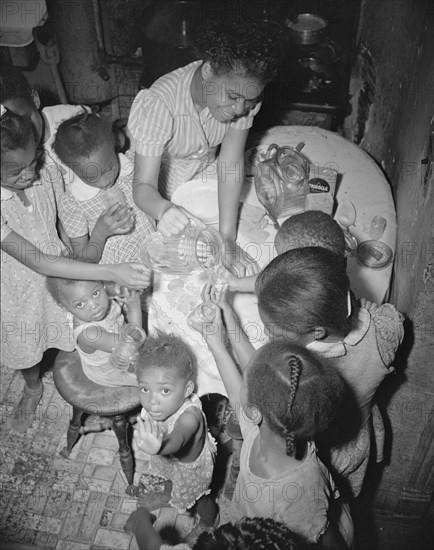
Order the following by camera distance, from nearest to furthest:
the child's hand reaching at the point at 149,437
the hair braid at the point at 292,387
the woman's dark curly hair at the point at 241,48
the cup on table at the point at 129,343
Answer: the hair braid at the point at 292,387 → the child's hand reaching at the point at 149,437 → the woman's dark curly hair at the point at 241,48 → the cup on table at the point at 129,343

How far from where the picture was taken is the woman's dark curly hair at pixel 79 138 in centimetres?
234

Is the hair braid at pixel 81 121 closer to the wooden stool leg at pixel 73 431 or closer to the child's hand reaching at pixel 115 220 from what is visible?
the child's hand reaching at pixel 115 220

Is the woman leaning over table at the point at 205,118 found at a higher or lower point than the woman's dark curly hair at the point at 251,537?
higher

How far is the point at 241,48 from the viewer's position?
2.03 metres

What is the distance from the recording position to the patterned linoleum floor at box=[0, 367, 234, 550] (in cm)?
264

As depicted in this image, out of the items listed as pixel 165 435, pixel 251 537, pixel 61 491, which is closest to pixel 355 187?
pixel 165 435

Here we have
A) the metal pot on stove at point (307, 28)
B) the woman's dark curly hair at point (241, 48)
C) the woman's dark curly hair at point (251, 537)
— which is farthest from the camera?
the metal pot on stove at point (307, 28)

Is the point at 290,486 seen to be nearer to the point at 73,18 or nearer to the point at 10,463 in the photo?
the point at 10,463

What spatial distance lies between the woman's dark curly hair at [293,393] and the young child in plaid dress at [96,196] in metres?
1.00

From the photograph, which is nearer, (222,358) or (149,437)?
(149,437)

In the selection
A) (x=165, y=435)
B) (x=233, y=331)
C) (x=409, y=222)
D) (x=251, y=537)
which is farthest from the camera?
(x=409, y=222)

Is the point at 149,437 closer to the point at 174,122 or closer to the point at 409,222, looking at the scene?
the point at 174,122

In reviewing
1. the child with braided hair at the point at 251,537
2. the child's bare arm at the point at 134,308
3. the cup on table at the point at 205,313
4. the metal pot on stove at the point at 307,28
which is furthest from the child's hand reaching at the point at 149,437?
the metal pot on stove at the point at 307,28

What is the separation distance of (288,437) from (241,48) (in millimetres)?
1431
